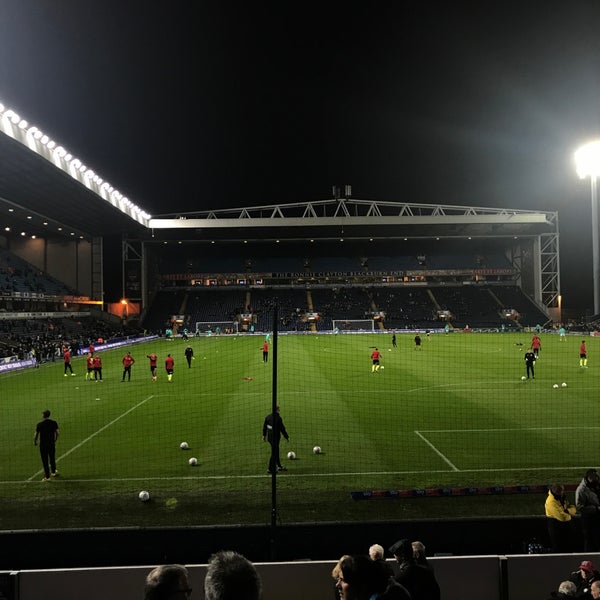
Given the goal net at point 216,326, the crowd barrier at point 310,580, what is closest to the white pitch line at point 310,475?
the crowd barrier at point 310,580

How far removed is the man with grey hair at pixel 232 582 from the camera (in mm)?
2172

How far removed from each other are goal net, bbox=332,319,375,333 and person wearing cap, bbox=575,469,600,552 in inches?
2276

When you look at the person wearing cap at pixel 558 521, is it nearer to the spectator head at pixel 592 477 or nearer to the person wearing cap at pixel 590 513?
the person wearing cap at pixel 590 513

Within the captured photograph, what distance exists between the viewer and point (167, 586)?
2.40 meters

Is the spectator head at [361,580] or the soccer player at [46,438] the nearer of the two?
the spectator head at [361,580]

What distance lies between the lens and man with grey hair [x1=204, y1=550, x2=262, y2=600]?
217cm

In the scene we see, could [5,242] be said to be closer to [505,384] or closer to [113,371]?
[113,371]

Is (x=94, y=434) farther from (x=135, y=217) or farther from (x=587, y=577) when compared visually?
(x=135, y=217)

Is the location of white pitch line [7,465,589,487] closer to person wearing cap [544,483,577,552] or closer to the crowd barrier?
person wearing cap [544,483,577,552]

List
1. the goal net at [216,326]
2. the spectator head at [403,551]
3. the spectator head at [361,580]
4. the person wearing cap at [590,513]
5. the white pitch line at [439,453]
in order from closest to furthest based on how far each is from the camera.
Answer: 1. the spectator head at [361,580]
2. the spectator head at [403,551]
3. the person wearing cap at [590,513]
4. the white pitch line at [439,453]
5. the goal net at [216,326]

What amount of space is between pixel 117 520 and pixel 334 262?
239 ft

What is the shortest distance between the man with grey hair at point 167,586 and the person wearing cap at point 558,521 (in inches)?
257

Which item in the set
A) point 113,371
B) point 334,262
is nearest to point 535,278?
point 334,262

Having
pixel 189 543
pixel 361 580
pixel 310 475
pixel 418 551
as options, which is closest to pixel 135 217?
pixel 310 475
